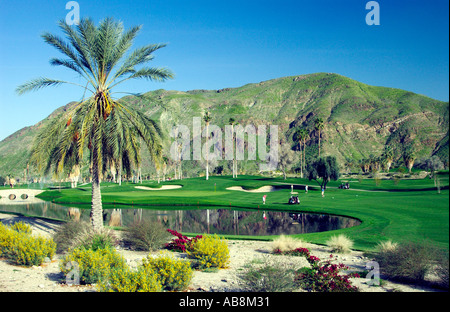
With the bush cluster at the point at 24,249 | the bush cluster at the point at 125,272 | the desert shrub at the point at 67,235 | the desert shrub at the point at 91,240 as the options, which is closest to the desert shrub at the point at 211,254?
the bush cluster at the point at 125,272

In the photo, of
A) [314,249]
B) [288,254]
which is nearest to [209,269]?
[288,254]

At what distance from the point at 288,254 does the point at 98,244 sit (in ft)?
24.6

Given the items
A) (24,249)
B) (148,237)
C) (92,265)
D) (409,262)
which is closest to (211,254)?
(92,265)

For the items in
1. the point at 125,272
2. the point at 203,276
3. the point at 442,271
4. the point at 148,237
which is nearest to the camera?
the point at 125,272

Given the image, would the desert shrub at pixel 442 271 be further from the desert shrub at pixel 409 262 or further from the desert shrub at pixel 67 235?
the desert shrub at pixel 67 235

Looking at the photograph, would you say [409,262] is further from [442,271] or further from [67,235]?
[67,235]

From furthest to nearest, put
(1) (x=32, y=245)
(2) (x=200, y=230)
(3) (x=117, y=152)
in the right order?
1. (2) (x=200, y=230)
2. (3) (x=117, y=152)
3. (1) (x=32, y=245)

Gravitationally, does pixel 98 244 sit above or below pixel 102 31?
below

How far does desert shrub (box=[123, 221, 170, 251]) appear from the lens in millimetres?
15477

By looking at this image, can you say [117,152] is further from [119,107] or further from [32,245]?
[32,245]

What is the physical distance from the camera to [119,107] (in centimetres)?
1870

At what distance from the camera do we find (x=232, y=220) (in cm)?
2922

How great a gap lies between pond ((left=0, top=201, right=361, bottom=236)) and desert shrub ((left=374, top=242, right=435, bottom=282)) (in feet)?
39.0

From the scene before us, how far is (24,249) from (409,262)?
12.5 meters
